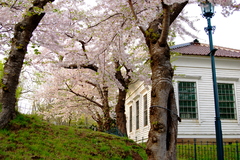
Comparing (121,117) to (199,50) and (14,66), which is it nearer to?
(14,66)

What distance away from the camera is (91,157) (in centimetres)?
742

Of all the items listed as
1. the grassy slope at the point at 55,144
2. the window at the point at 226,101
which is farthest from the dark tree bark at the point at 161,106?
the window at the point at 226,101

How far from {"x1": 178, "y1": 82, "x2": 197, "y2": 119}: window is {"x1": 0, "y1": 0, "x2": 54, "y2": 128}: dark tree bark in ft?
34.9

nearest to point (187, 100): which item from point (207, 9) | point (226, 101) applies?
point (226, 101)

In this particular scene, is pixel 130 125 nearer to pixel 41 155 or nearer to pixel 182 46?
pixel 182 46

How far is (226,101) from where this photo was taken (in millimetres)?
16125

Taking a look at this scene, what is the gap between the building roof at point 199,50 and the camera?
16.5 metres

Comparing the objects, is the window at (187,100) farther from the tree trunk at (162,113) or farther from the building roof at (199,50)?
the tree trunk at (162,113)

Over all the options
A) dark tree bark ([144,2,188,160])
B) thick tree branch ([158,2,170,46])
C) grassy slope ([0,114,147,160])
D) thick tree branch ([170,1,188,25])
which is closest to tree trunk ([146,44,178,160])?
dark tree bark ([144,2,188,160])

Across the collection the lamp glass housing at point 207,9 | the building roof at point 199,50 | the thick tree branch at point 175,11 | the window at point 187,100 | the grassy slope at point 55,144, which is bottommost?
the grassy slope at point 55,144

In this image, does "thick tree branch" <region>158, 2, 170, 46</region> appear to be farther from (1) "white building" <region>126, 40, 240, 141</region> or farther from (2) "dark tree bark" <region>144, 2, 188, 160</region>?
(1) "white building" <region>126, 40, 240, 141</region>

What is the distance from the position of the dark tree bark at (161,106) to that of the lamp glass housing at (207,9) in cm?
226

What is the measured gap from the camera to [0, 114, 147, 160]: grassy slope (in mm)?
6512

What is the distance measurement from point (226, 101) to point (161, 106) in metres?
12.2
